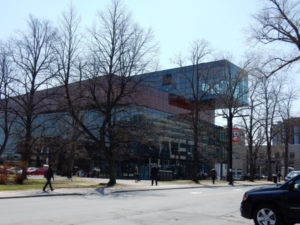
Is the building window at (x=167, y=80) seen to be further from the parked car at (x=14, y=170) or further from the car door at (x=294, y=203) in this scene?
the car door at (x=294, y=203)

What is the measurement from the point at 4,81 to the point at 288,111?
4336cm

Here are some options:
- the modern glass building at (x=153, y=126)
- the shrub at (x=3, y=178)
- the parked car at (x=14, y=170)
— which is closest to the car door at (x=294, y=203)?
the modern glass building at (x=153, y=126)

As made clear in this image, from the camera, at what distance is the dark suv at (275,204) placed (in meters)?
9.31

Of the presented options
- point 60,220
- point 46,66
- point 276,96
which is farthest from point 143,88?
point 276,96

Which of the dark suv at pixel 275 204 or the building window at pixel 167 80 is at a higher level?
the building window at pixel 167 80

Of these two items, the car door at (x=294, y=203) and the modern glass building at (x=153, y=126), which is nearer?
the car door at (x=294, y=203)

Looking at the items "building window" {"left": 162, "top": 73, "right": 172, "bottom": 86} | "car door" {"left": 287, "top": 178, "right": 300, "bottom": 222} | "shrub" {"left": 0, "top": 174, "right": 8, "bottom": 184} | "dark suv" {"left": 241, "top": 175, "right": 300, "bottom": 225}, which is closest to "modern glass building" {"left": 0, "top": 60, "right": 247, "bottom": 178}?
"building window" {"left": 162, "top": 73, "right": 172, "bottom": 86}

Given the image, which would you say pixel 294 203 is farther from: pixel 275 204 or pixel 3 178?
pixel 3 178

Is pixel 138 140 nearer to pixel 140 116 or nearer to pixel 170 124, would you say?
pixel 140 116

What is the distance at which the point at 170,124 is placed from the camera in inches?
2655

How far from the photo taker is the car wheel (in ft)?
31.6

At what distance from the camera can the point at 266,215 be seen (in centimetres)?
978

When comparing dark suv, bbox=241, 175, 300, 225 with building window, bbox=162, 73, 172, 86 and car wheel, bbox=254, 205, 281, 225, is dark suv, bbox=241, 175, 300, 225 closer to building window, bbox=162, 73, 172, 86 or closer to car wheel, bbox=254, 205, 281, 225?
car wheel, bbox=254, 205, 281, 225

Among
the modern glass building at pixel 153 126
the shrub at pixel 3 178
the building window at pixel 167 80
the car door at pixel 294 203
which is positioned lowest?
the shrub at pixel 3 178
